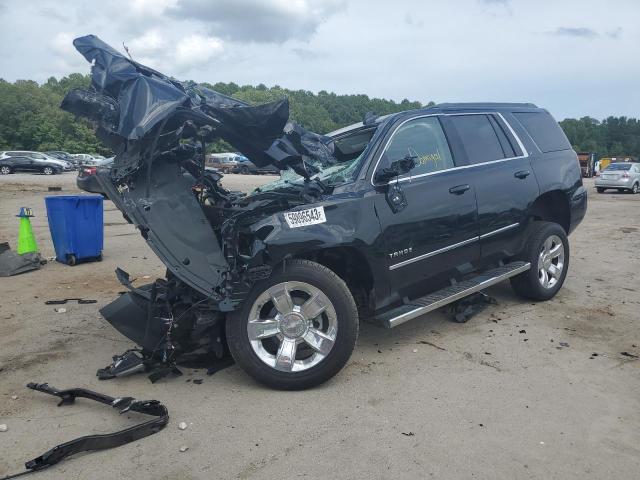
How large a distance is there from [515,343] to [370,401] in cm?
171

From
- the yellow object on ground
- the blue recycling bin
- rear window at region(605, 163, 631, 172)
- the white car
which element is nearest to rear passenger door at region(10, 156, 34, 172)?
the white car

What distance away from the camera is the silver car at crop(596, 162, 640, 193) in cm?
2445

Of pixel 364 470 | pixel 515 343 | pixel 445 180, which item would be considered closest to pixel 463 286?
pixel 515 343

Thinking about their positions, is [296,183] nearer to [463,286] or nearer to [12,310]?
[463,286]

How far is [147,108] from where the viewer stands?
389cm

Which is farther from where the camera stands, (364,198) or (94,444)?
(364,198)

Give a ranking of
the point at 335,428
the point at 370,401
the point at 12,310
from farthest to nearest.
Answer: the point at 12,310 → the point at 370,401 → the point at 335,428

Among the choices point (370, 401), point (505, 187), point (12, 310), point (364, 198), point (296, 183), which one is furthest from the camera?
point (12, 310)

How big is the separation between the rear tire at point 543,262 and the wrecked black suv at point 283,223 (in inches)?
23.0

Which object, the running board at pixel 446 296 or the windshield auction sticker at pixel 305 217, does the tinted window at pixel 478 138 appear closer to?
the running board at pixel 446 296

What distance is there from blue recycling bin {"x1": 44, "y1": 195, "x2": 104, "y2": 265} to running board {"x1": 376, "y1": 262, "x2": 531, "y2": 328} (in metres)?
5.41

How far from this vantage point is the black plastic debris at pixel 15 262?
7.40m

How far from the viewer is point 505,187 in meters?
5.32

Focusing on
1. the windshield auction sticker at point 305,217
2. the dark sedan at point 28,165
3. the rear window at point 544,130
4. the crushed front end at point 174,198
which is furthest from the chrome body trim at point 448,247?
the dark sedan at point 28,165
